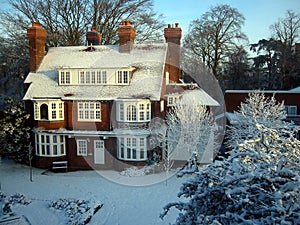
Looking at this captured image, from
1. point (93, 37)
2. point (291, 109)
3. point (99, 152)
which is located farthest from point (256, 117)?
point (93, 37)

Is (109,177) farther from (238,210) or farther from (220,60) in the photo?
(220,60)

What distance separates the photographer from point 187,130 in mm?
16812

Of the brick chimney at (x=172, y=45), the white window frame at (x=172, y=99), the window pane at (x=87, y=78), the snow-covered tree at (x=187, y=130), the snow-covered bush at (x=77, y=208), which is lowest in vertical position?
the snow-covered bush at (x=77, y=208)

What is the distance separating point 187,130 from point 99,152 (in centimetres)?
572

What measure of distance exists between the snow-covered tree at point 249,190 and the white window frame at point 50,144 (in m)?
14.0

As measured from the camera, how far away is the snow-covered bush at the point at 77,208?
1159cm

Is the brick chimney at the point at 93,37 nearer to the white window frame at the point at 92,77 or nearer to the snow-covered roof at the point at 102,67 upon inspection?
the snow-covered roof at the point at 102,67

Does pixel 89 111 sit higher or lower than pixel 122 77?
lower

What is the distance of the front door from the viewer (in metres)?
18.1

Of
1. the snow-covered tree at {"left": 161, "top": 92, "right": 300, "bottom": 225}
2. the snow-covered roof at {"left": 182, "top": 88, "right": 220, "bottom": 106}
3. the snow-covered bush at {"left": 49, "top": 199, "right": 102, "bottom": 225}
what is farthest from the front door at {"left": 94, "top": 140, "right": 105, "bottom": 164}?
the snow-covered tree at {"left": 161, "top": 92, "right": 300, "bottom": 225}

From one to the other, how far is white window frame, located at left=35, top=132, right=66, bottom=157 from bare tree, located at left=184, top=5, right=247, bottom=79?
2146 centimetres

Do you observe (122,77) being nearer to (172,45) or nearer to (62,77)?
(62,77)

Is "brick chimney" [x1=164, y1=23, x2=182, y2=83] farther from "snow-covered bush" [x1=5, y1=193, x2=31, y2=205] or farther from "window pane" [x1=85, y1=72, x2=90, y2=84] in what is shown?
"snow-covered bush" [x1=5, y1=193, x2=31, y2=205]

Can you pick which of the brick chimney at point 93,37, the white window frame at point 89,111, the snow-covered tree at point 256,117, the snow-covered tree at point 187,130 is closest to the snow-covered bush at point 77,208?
the snow-covered tree at point 187,130
